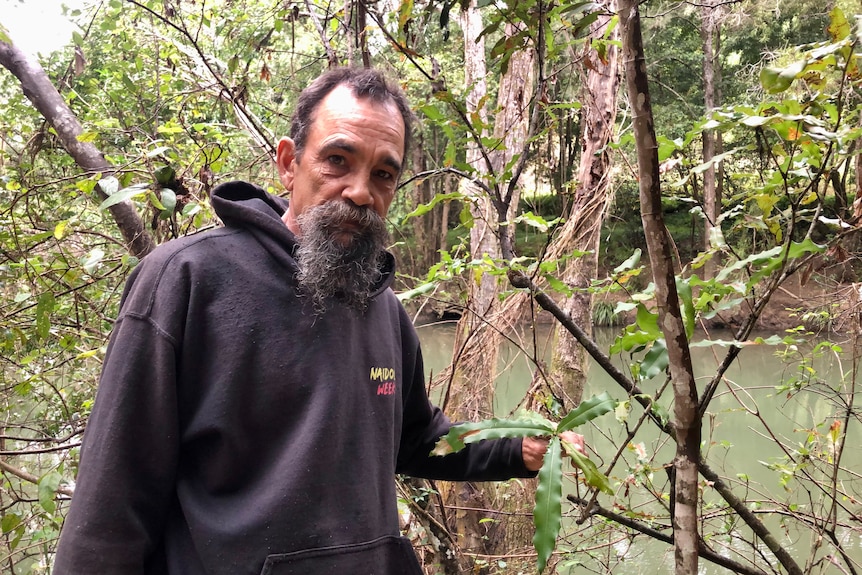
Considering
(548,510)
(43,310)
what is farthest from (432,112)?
(43,310)

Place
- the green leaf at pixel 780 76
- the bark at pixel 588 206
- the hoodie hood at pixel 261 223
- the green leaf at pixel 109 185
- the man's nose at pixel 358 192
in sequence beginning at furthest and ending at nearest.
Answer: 1. the bark at pixel 588 206
2. the green leaf at pixel 109 185
3. the man's nose at pixel 358 192
4. the hoodie hood at pixel 261 223
5. the green leaf at pixel 780 76

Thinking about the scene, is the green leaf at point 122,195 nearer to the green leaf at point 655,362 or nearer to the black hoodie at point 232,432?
the black hoodie at point 232,432

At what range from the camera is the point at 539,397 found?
1.94 metres

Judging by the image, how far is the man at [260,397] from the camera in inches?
39.9

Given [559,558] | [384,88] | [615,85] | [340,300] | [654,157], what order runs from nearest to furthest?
[654,157] < [340,300] < [384,88] < [559,558] < [615,85]

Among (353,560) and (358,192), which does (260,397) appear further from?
(358,192)

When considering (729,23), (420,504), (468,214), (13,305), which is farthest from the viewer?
(729,23)

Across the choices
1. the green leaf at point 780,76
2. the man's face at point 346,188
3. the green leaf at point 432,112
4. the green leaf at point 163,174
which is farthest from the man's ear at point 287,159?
the green leaf at point 780,76

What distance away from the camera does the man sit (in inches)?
39.9

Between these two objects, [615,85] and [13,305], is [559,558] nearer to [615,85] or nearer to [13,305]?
[615,85]

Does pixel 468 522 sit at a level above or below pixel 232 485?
below

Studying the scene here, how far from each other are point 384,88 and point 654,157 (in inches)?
27.5

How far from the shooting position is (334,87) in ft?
4.53

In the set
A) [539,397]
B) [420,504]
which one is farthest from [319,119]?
[420,504]
